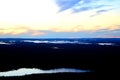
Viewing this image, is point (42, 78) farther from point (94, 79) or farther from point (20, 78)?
point (94, 79)

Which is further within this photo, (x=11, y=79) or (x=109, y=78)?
(x=109, y=78)

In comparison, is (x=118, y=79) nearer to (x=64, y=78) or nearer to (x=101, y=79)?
(x=101, y=79)

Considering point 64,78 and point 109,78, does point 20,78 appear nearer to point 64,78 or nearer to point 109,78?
point 64,78

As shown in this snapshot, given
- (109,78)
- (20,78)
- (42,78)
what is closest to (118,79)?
(109,78)

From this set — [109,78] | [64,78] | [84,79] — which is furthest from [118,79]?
[64,78]

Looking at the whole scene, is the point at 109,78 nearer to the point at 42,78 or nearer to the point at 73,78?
the point at 73,78

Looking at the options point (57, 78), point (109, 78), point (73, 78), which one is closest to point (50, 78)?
point (57, 78)
